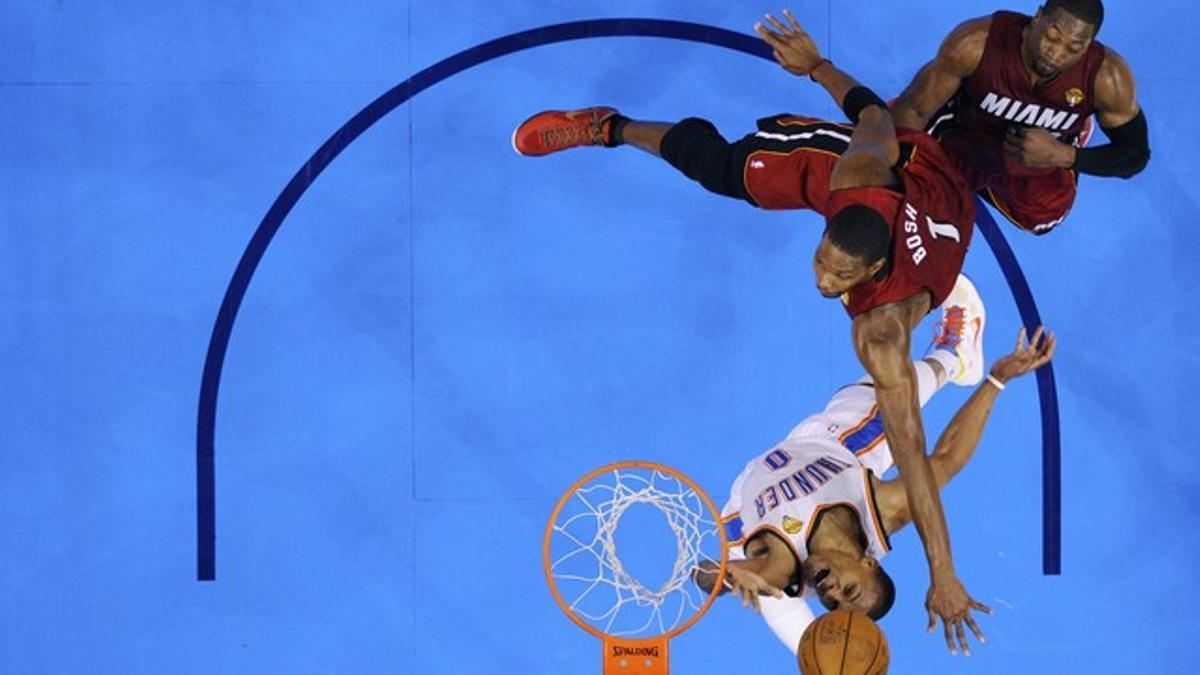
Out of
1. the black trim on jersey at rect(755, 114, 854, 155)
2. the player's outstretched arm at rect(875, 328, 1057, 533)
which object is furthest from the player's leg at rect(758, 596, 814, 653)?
the black trim on jersey at rect(755, 114, 854, 155)

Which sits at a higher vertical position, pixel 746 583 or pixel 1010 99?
pixel 1010 99

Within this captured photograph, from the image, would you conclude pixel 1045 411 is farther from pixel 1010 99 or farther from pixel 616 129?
pixel 616 129

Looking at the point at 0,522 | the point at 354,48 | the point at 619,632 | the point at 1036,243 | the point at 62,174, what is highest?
the point at 354,48

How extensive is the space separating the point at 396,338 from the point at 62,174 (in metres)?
1.74

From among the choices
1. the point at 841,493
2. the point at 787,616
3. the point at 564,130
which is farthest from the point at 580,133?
the point at 787,616

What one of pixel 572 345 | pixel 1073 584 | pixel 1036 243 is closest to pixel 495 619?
pixel 572 345

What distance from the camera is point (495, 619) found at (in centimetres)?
603

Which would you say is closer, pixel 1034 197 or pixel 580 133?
pixel 1034 197

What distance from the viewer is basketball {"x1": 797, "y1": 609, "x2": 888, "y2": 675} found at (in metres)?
4.58

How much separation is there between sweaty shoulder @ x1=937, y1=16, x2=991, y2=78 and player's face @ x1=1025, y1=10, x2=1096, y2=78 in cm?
19

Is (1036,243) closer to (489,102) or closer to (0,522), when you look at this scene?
(489,102)

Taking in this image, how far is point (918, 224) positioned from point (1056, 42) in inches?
32.7

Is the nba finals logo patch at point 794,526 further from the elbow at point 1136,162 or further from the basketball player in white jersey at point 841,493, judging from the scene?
the elbow at point 1136,162

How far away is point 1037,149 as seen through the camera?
513 cm
